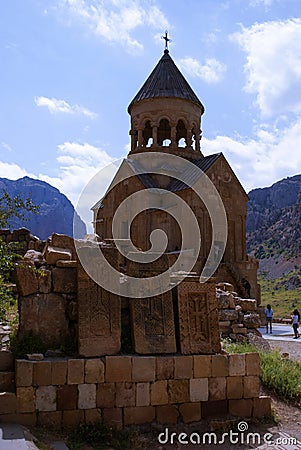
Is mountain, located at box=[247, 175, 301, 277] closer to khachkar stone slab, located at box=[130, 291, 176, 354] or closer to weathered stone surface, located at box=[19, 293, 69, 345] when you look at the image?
khachkar stone slab, located at box=[130, 291, 176, 354]

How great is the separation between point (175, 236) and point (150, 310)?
1191 cm

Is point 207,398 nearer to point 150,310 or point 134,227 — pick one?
point 150,310

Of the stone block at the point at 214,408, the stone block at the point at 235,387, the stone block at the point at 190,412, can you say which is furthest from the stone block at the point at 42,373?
the stone block at the point at 235,387

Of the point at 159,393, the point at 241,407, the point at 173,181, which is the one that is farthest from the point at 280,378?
the point at 173,181

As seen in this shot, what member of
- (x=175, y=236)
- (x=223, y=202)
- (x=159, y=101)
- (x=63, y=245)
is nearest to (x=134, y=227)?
(x=175, y=236)

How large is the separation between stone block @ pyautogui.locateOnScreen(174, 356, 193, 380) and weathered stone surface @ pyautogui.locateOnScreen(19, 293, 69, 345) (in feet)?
4.71

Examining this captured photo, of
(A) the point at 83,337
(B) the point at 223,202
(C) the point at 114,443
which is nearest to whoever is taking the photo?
(C) the point at 114,443

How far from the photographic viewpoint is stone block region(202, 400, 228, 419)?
544 cm

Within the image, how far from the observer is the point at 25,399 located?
478 centimetres

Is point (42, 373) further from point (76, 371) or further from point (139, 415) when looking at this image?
point (139, 415)

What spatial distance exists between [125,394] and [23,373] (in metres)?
1.21

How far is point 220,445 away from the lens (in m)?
4.89

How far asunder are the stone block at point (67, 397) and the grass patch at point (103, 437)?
249 mm

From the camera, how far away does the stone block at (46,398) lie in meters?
4.84
